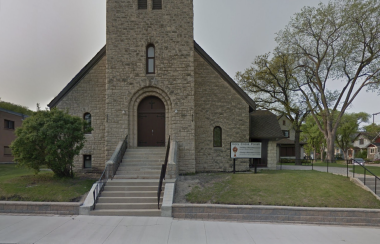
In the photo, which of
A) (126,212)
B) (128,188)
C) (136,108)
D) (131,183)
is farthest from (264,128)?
(126,212)

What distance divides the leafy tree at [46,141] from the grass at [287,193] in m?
5.79

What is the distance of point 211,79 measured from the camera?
46.0ft

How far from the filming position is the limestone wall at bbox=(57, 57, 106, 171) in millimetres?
13164

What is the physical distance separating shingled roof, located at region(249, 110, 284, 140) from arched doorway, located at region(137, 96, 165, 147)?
6.58 meters

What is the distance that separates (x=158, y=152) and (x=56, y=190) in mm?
4711

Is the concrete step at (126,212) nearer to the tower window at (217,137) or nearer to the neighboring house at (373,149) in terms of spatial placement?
the tower window at (217,137)

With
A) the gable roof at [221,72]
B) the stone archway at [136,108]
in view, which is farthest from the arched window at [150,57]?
the gable roof at [221,72]

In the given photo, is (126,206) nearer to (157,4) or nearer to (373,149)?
(157,4)

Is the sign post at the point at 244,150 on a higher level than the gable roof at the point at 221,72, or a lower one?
lower

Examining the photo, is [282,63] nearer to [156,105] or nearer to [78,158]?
[156,105]

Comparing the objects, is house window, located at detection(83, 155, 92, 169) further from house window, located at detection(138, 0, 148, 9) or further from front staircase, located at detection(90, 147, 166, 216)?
house window, located at detection(138, 0, 148, 9)

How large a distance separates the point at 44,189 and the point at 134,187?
342 centimetres

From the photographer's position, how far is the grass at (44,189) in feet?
26.6

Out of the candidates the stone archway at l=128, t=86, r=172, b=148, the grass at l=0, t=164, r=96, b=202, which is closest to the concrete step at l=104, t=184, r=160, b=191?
the grass at l=0, t=164, r=96, b=202
